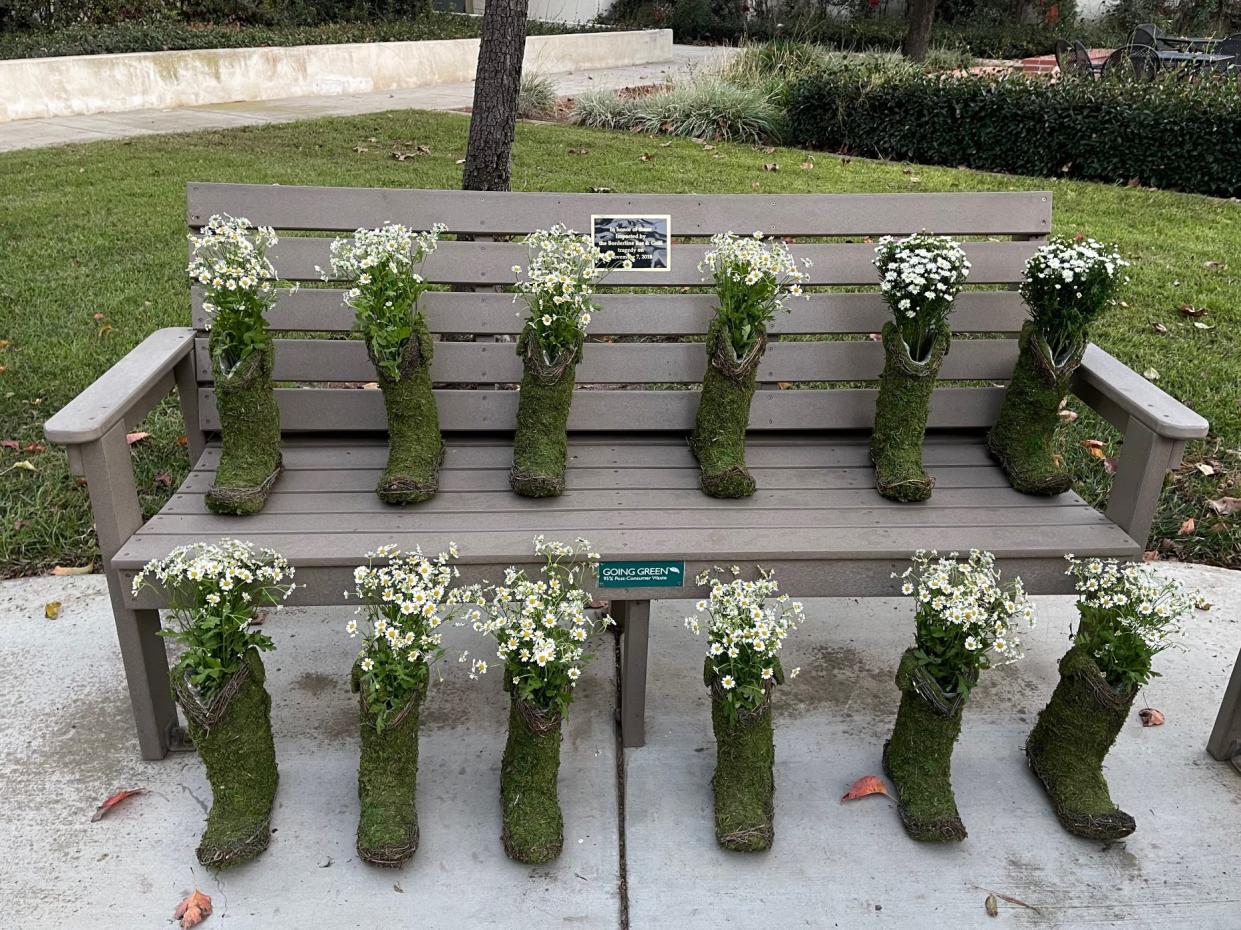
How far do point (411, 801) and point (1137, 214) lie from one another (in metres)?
6.55

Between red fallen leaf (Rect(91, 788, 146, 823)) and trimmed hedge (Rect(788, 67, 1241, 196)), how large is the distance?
8.14m

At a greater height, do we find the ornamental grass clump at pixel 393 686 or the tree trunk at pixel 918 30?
the tree trunk at pixel 918 30

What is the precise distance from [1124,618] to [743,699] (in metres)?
0.87

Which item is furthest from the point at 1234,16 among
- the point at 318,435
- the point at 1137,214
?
the point at 318,435

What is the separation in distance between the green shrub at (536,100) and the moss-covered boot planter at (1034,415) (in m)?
8.42

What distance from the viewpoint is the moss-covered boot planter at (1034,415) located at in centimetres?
271

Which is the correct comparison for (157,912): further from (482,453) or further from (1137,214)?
(1137,214)

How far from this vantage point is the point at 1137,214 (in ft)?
22.7

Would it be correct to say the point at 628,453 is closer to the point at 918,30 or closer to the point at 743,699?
the point at 743,699

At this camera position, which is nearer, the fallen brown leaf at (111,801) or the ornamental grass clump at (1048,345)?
the fallen brown leaf at (111,801)

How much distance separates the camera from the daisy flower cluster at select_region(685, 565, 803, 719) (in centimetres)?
225

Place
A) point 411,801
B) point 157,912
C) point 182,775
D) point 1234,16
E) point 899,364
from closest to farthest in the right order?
point 157,912 → point 411,801 → point 182,775 → point 899,364 → point 1234,16

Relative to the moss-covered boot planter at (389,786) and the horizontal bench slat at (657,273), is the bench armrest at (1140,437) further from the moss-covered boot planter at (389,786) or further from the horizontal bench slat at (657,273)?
the moss-covered boot planter at (389,786)

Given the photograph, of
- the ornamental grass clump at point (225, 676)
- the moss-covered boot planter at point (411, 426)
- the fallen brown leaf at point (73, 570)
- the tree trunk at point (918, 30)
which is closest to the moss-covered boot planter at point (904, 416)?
the moss-covered boot planter at point (411, 426)
